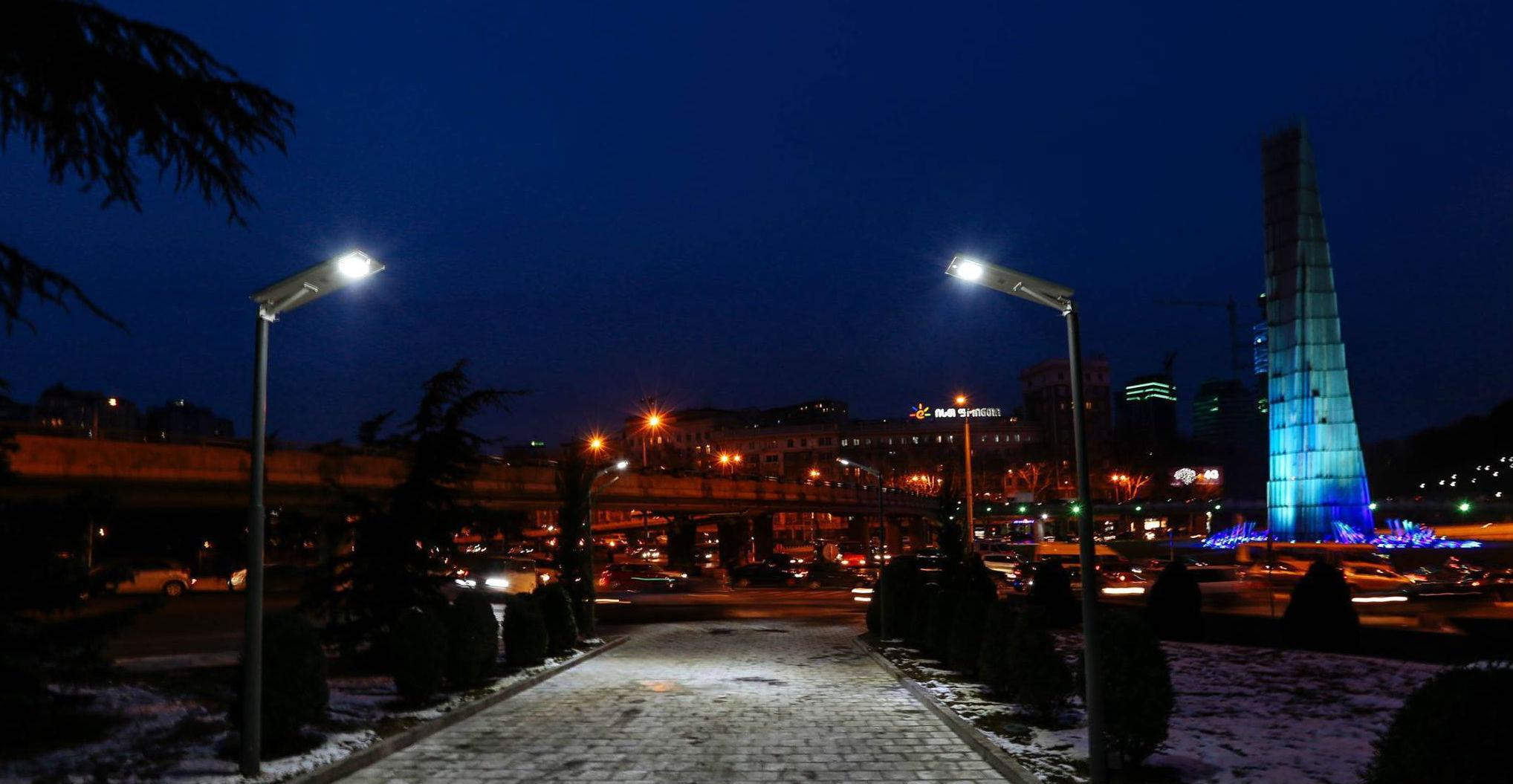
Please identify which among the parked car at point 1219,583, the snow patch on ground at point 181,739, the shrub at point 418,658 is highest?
the shrub at point 418,658

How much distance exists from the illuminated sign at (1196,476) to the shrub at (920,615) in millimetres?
127640

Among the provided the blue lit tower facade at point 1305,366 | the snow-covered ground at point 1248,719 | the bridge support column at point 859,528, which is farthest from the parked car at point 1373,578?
the bridge support column at point 859,528

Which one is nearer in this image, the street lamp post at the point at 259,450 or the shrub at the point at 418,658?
the street lamp post at the point at 259,450

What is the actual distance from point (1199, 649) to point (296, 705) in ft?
58.9

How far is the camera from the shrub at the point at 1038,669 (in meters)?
14.3

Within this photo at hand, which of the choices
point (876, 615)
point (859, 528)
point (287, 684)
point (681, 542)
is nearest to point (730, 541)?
point (681, 542)

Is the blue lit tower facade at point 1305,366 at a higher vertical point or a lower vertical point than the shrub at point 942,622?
higher

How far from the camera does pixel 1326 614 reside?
22.4 metres

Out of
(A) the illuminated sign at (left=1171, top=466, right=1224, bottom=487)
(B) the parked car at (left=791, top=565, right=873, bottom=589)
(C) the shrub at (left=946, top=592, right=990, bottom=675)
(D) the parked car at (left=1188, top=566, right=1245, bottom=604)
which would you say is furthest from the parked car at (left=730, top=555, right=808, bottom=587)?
(A) the illuminated sign at (left=1171, top=466, right=1224, bottom=487)

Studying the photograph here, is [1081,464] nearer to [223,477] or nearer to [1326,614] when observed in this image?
[1326,614]

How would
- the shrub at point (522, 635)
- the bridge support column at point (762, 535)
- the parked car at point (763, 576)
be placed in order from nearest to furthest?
the shrub at point (522, 635) < the parked car at point (763, 576) < the bridge support column at point (762, 535)

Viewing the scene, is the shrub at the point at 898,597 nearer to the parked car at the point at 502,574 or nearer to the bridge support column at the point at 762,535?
the parked car at the point at 502,574

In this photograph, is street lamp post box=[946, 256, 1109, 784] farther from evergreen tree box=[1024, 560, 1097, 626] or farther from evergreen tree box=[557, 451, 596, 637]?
evergreen tree box=[1024, 560, 1097, 626]

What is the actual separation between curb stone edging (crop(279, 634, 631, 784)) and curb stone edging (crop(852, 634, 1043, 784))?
6.18 m
